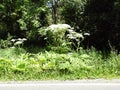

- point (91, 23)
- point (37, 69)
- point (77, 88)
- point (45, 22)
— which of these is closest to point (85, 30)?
point (91, 23)

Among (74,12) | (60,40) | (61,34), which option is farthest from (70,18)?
(60,40)

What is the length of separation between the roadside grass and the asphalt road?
526mm

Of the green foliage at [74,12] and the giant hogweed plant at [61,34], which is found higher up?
the green foliage at [74,12]

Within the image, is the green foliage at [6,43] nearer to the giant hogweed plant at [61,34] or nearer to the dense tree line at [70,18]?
the dense tree line at [70,18]

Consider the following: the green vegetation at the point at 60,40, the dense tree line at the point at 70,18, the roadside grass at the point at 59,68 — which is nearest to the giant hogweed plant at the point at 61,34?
the green vegetation at the point at 60,40

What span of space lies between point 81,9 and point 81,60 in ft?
18.1

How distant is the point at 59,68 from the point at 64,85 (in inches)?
64.7

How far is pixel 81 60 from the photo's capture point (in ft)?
33.1

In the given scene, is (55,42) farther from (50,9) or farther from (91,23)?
(50,9)

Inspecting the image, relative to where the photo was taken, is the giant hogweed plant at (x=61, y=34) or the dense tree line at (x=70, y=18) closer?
the giant hogweed plant at (x=61, y=34)

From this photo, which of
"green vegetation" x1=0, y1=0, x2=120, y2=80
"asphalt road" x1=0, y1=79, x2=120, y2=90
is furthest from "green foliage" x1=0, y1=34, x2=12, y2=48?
"asphalt road" x1=0, y1=79, x2=120, y2=90

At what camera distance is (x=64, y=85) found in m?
7.62

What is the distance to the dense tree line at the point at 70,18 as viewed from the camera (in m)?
13.8

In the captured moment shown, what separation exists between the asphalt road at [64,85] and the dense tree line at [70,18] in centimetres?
519
